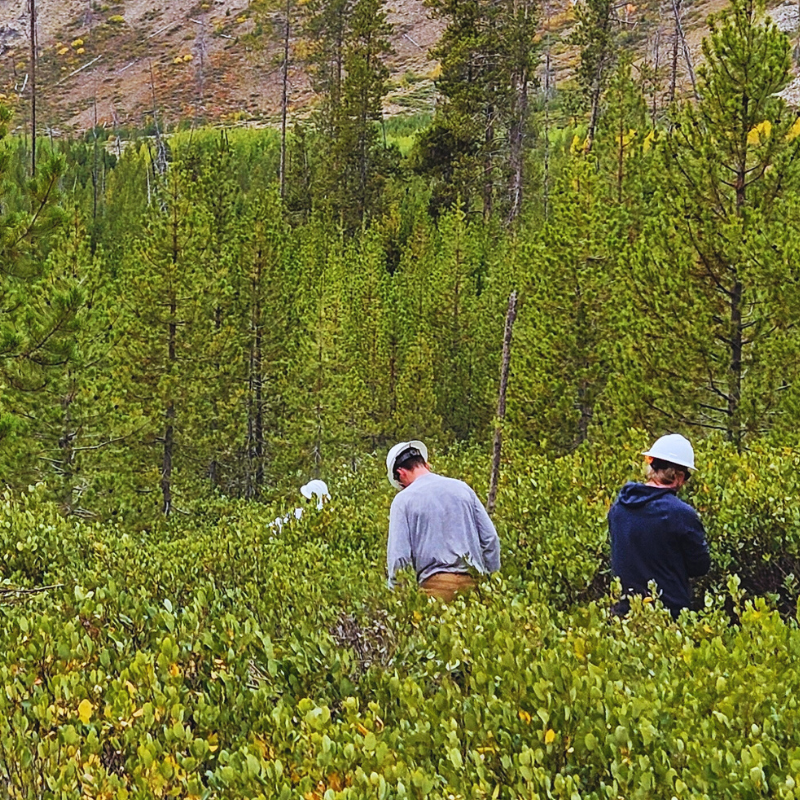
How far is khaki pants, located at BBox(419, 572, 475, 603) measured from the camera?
16.5 ft

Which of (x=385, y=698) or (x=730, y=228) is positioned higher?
(x=730, y=228)

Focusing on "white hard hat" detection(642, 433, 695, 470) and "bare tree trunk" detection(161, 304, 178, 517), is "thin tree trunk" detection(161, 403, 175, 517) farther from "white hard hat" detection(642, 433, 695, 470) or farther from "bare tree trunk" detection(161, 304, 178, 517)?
"white hard hat" detection(642, 433, 695, 470)

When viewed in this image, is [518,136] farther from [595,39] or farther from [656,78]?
[656,78]

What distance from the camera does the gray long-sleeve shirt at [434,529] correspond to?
4.98 meters

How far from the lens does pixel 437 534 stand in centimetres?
497

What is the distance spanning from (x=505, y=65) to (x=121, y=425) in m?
22.6

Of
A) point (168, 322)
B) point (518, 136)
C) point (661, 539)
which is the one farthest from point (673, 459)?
point (518, 136)

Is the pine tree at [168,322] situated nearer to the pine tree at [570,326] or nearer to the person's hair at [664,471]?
the pine tree at [570,326]

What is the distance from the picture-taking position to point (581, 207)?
53.4 feet

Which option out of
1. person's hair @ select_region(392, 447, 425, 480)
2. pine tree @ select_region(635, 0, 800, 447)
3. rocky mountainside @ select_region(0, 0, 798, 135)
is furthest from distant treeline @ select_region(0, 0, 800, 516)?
rocky mountainside @ select_region(0, 0, 798, 135)

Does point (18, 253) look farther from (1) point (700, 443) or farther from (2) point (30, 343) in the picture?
(1) point (700, 443)

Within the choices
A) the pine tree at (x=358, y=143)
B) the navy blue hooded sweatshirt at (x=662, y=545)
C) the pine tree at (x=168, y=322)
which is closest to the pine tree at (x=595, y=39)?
the pine tree at (x=358, y=143)

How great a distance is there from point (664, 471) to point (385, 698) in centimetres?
251

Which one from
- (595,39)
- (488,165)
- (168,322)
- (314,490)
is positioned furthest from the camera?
(488,165)
